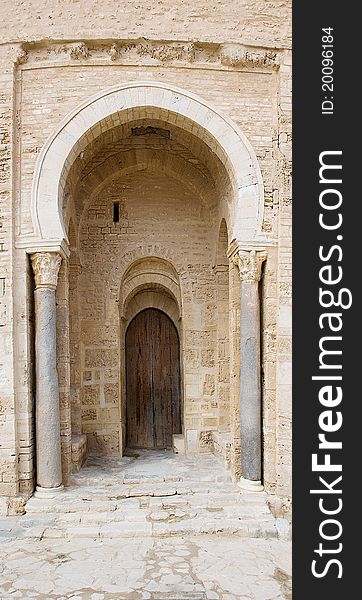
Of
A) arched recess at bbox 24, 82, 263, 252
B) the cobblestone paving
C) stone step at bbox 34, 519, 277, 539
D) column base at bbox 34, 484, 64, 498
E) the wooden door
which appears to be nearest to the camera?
the cobblestone paving

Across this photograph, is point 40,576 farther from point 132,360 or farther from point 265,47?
point 265,47

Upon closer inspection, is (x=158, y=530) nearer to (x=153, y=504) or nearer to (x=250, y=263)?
(x=153, y=504)

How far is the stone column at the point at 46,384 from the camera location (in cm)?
730

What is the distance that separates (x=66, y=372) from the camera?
26.3 ft

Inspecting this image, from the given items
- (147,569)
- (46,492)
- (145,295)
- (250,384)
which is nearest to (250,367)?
(250,384)

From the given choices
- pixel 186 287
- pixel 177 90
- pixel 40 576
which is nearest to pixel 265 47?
pixel 177 90

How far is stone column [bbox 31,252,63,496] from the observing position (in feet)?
23.9

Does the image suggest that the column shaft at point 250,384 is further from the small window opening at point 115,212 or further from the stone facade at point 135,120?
the small window opening at point 115,212

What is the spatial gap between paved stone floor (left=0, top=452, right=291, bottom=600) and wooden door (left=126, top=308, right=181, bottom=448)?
101 inches

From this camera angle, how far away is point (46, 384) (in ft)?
24.0

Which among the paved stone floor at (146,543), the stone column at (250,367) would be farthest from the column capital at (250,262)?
the paved stone floor at (146,543)

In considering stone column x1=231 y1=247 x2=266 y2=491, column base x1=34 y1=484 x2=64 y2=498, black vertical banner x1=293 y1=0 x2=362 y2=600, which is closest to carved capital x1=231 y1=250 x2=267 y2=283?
stone column x1=231 y1=247 x2=266 y2=491

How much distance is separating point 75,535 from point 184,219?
5.37 metres

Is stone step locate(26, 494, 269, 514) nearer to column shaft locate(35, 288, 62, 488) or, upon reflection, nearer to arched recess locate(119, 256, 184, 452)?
column shaft locate(35, 288, 62, 488)
